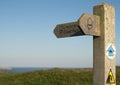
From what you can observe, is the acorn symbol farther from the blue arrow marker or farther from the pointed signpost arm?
the blue arrow marker

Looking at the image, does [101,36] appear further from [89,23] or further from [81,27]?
[81,27]

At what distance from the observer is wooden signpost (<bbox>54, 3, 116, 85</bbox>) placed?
548cm

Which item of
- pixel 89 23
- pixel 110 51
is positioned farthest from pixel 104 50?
pixel 89 23

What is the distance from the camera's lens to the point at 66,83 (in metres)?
18.4

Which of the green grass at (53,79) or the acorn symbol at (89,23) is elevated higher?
the acorn symbol at (89,23)

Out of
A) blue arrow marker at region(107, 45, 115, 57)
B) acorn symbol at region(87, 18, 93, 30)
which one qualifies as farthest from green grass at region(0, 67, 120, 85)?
acorn symbol at region(87, 18, 93, 30)

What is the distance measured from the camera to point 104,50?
5512 millimetres

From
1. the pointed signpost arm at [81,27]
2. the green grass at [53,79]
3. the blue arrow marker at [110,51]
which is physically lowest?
the green grass at [53,79]

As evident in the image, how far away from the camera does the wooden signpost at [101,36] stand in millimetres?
5484

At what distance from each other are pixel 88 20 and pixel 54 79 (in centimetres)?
1457

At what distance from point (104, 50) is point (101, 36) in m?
0.31

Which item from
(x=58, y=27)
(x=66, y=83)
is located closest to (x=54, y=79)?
(x=66, y=83)

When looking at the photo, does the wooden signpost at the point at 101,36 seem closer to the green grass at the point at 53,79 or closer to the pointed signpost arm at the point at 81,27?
the pointed signpost arm at the point at 81,27

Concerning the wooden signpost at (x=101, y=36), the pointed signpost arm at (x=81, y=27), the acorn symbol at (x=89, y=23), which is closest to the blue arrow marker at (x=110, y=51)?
the wooden signpost at (x=101, y=36)
